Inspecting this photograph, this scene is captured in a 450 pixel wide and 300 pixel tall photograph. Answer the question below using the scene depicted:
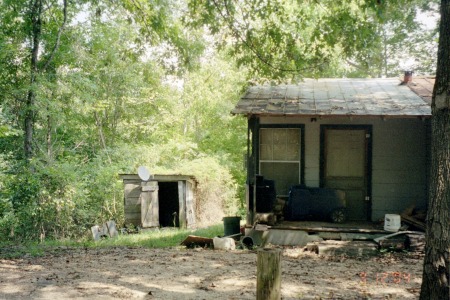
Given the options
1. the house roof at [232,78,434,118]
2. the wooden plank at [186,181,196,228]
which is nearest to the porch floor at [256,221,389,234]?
the house roof at [232,78,434,118]

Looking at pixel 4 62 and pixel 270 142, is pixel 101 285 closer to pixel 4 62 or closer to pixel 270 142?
pixel 270 142

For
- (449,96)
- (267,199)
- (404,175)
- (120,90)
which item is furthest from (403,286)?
(120,90)

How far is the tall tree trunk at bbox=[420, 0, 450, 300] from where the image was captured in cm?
453

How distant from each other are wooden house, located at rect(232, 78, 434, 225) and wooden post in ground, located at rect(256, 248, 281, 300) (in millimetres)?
7028

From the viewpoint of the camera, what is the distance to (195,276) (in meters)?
6.93

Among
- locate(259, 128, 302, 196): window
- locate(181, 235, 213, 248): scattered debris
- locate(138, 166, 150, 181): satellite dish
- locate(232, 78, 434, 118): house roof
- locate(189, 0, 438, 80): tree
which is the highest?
locate(189, 0, 438, 80): tree

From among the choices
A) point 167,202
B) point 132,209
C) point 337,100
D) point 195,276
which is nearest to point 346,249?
point 195,276

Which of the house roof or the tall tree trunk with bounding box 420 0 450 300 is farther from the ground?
the house roof

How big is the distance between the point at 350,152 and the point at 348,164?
316mm

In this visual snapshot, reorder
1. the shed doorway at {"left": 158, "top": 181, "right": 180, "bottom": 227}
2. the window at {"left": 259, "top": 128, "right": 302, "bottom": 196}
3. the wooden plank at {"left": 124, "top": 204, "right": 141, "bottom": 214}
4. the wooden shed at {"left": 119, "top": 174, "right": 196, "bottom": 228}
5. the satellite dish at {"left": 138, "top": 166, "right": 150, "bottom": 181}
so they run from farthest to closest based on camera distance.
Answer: the shed doorway at {"left": 158, "top": 181, "right": 180, "bottom": 227}
the wooden plank at {"left": 124, "top": 204, "right": 141, "bottom": 214}
the wooden shed at {"left": 119, "top": 174, "right": 196, "bottom": 228}
the satellite dish at {"left": 138, "top": 166, "right": 150, "bottom": 181}
the window at {"left": 259, "top": 128, "right": 302, "bottom": 196}

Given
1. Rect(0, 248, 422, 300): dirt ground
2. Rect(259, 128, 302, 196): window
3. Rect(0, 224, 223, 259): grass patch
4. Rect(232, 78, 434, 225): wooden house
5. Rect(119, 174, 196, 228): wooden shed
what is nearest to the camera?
Rect(0, 248, 422, 300): dirt ground

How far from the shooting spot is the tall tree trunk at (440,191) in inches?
178

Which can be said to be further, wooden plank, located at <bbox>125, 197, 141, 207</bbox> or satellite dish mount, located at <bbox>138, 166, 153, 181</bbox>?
wooden plank, located at <bbox>125, 197, 141, 207</bbox>

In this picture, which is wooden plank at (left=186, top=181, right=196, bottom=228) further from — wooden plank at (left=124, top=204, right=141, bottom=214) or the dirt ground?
the dirt ground
